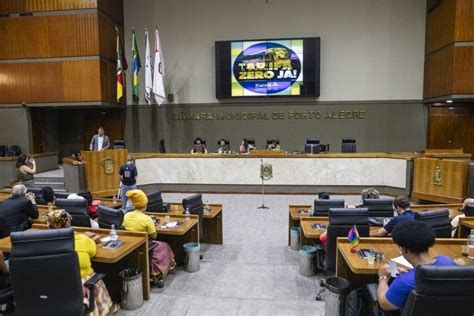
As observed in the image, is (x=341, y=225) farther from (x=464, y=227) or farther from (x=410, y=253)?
(x=410, y=253)

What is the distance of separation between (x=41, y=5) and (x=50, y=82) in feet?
8.42

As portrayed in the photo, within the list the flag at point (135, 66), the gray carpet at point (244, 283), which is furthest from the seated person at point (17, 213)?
the flag at point (135, 66)

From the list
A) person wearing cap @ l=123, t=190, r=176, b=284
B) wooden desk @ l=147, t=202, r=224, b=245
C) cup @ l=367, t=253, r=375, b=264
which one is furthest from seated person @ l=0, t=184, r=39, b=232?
cup @ l=367, t=253, r=375, b=264

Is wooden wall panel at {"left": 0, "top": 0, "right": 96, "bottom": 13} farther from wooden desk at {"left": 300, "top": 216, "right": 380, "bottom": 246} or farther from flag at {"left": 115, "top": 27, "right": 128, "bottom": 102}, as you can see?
wooden desk at {"left": 300, "top": 216, "right": 380, "bottom": 246}

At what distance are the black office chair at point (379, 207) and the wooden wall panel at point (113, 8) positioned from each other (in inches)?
433

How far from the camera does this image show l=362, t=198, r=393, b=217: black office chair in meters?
5.34

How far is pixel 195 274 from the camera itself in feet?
16.7

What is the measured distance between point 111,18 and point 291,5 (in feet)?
21.9

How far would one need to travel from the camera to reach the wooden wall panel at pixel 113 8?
12289 mm

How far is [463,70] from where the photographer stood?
11.0m

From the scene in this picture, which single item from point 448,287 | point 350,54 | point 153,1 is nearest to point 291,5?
point 350,54

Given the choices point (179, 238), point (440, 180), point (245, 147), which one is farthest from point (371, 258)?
point (245, 147)

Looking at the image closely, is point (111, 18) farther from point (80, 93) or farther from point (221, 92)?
point (221, 92)

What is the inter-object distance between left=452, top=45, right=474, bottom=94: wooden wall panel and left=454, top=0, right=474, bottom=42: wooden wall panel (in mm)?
323
